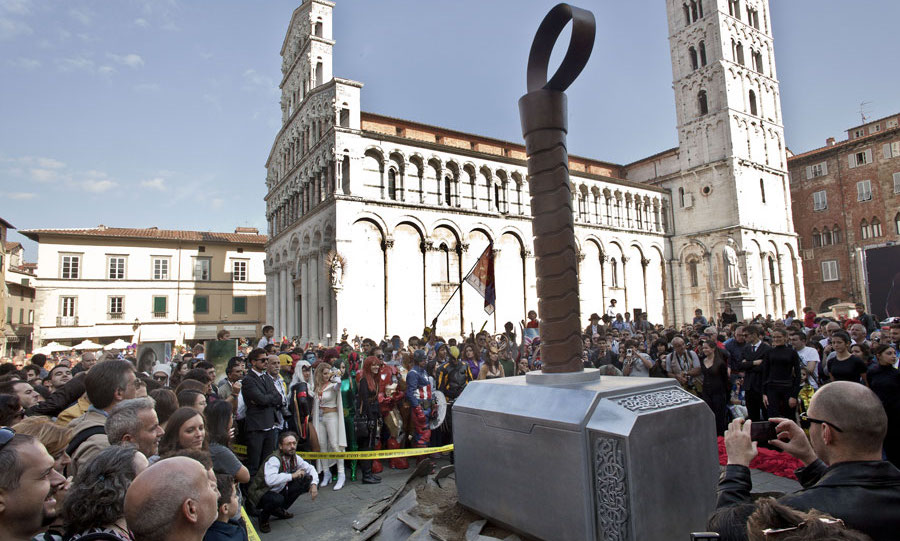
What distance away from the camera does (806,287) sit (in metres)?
39.9

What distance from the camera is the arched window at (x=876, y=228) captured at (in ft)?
116

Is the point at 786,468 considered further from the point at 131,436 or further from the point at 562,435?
the point at 131,436

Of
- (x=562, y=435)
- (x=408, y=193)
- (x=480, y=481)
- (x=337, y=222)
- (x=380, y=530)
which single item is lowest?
(x=380, y=530)

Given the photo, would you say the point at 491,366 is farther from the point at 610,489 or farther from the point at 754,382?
the point at 610,489

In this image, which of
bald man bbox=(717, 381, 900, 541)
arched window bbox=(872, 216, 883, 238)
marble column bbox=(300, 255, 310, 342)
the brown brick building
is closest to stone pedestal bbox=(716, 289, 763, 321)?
the brown brick building

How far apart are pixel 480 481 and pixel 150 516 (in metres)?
3.39

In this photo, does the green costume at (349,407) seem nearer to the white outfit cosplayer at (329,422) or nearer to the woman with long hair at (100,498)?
the white outfit cosplayer at (329,422)

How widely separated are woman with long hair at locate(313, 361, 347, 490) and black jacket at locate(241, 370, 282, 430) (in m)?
1.08

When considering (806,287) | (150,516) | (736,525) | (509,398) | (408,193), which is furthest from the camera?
(806,287)

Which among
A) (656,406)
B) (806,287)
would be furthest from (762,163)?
(656,406)

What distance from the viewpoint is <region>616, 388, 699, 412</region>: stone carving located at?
395 cm

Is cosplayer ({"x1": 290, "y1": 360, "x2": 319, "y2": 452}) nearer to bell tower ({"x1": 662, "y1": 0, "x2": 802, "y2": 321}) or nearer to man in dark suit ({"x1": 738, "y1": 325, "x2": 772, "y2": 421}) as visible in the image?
man in dark suit ({"x1": 738, "y1": 325, "x2": 772, "y2": 421})

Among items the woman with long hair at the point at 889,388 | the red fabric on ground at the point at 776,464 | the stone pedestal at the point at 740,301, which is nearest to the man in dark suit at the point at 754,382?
the red fabric on ground at the point at 776,464

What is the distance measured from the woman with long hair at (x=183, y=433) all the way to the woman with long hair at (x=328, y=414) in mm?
4111
